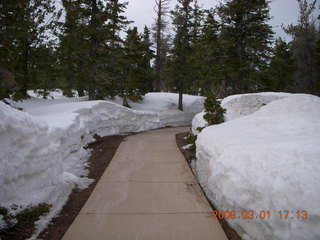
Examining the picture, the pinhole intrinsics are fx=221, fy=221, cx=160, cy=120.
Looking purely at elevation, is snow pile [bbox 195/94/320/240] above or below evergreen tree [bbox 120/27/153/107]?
below

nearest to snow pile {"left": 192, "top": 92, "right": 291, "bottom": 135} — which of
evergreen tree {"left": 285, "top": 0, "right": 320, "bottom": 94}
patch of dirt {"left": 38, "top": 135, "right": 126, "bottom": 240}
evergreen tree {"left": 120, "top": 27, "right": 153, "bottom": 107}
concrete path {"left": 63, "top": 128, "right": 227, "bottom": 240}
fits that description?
concrete path {"left": 63, "top": 128, "right": 227, "bottom": 240}

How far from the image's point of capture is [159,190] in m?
4.91

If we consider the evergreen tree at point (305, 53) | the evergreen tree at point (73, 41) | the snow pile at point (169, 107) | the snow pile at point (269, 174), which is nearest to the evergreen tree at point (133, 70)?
the snow pile at point (169, 107)

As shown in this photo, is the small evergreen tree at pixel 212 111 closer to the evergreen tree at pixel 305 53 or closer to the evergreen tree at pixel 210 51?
the evergreen tree at pixel 210 51

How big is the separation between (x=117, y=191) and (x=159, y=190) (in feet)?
3.03

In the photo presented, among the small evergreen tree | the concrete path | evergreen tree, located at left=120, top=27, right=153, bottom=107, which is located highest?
evergreen tree, located at left=120, top=27, right=153, bottom=107

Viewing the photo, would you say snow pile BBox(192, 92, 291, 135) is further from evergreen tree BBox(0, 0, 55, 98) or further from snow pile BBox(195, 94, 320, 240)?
evergreen tree BBox(0, 0, 55, 98)

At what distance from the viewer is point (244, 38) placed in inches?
631

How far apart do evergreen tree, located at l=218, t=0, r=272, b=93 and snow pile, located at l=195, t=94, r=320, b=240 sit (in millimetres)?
10711

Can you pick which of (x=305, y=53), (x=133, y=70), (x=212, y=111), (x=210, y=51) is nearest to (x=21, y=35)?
(x=212, y=111)

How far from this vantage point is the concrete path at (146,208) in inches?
132

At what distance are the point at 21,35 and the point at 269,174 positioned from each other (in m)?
9.58

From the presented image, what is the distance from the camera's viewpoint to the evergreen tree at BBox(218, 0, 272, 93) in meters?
15.2

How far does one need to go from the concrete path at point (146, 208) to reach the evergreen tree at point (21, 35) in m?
4.71
